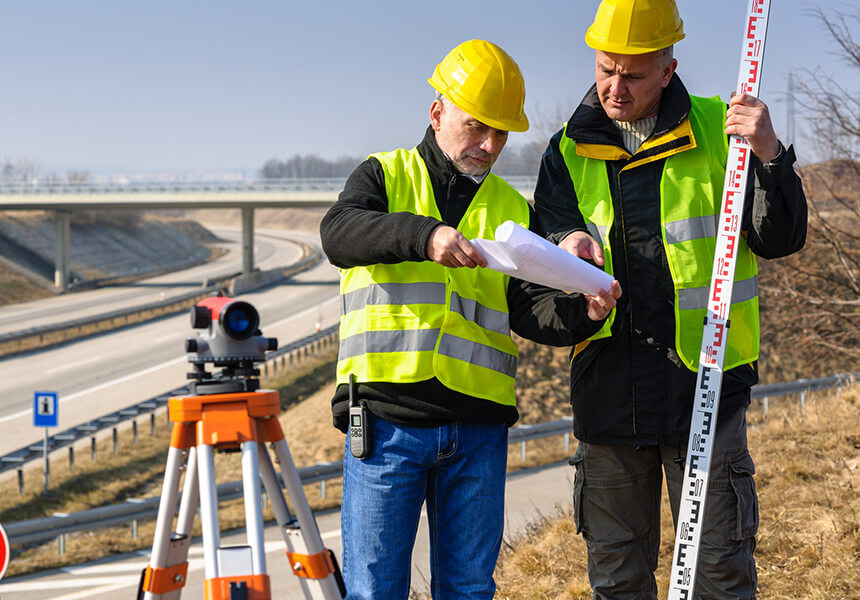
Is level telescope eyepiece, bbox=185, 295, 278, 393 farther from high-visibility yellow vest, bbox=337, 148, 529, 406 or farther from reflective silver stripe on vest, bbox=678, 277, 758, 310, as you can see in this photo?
reflective silver stripe on vest, bbox=678, 277, 758, 310

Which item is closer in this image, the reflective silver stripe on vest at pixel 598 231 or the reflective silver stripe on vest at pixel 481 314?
the reflective silver stripe on vest at pixel 481 314

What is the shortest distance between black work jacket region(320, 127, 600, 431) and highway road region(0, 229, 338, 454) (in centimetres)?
2125

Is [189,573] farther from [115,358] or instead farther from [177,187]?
[177,187]

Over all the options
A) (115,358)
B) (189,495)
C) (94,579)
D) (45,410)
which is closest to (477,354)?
(189,495)

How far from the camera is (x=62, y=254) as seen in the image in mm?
60156

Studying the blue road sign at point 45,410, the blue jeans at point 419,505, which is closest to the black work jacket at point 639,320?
the blue jeans at point 419,505

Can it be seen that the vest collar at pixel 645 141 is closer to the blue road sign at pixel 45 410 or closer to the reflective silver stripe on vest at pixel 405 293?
the reflective silver stripe on vest at pixel 405 293

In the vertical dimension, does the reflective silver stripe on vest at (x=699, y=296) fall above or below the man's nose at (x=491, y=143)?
below

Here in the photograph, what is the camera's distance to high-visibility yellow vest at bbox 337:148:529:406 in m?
3.04

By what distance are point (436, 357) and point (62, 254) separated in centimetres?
6206

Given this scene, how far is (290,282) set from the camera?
61719 millimetres

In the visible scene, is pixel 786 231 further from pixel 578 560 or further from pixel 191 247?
pixel 191 247

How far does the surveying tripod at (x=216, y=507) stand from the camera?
2912mm

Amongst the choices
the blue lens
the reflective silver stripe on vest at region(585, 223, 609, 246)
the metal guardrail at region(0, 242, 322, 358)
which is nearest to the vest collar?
the reflective silver stripe on vest at region(585, 223, 609, 246)
